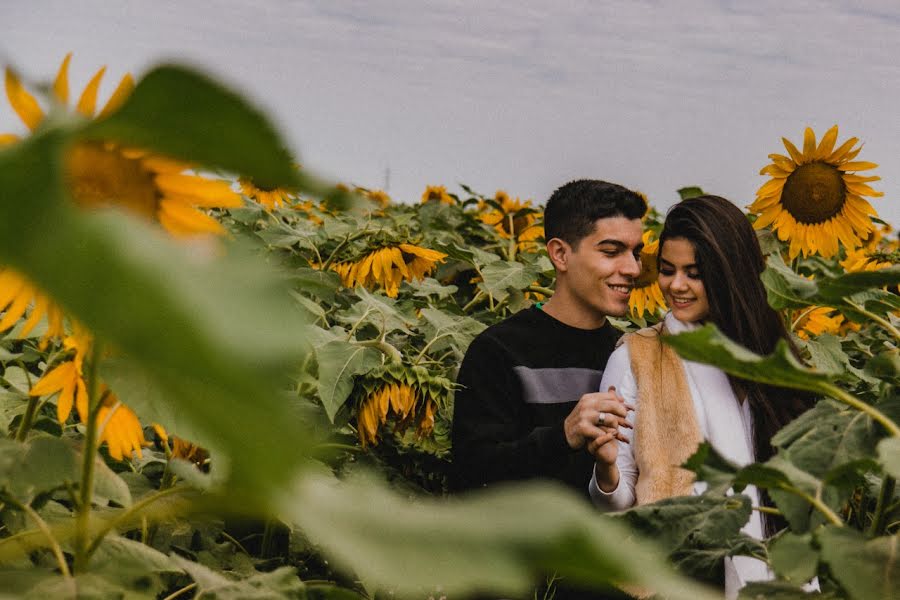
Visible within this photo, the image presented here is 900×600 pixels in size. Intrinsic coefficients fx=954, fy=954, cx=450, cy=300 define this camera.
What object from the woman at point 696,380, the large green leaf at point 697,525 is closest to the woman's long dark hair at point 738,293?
the woman at point 696,380

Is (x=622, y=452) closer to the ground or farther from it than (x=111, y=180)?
closer to the ground

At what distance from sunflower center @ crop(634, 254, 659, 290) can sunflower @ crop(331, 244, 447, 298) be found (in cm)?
61

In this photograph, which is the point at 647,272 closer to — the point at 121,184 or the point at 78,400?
the point at 78,400

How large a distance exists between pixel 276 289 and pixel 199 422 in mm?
30

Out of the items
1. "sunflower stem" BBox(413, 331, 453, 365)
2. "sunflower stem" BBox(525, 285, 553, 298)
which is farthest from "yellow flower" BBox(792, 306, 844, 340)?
"sunflower stem" BBox(413, 331, 453, 365)

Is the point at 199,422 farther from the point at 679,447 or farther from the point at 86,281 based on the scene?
the point at 679,447

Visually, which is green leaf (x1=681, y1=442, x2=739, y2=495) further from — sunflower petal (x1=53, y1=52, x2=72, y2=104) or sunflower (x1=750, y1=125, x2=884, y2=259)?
sunflower (x1=750, y1=125, x2=884, y2=259)

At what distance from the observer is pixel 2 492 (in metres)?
0.69

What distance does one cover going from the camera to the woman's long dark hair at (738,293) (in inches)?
79.1

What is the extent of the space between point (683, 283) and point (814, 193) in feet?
2.35

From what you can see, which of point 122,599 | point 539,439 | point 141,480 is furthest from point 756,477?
point 539,439

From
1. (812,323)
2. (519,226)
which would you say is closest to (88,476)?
(812,323)

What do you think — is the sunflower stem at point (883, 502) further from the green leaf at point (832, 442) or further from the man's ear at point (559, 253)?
the man's ear at point (559, 253)

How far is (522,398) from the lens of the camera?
2236 millimetres
